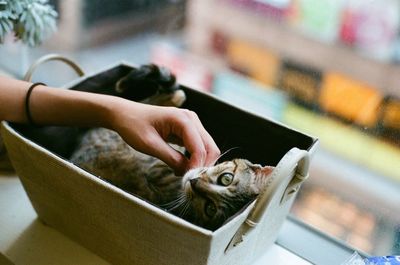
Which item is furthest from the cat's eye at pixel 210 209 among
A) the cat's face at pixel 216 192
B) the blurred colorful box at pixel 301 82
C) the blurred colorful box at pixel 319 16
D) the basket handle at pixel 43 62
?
the blurred colorful box at pixel 319 16

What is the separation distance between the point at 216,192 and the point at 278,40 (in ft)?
2.65

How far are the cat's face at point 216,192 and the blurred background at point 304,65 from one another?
0.14m

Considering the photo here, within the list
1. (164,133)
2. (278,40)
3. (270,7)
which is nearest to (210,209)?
(164,133)

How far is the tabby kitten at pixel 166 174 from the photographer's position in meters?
0.70

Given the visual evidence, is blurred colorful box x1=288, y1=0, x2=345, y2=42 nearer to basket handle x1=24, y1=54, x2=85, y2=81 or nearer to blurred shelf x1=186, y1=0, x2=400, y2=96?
blurred shelf x1=186, y1=0, x2=400, y2=96

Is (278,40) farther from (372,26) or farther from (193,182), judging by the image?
(193,182)

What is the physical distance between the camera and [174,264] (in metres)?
0.67

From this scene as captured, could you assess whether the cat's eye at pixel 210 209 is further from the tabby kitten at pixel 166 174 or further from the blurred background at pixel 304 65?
the blurred background at pixel 304 65

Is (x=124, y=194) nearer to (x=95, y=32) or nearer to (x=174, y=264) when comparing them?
(x=174, y=264)

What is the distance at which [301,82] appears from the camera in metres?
1.17

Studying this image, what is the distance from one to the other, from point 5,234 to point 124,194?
1.16ft

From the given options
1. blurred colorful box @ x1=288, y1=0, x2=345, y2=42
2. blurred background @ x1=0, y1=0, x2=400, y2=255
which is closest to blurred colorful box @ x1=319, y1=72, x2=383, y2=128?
Result: blurred background @ x1=0, y1=0, x2=400, y2=255

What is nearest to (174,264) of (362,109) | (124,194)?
(124,194)

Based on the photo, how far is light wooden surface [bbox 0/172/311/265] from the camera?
2.71ft
